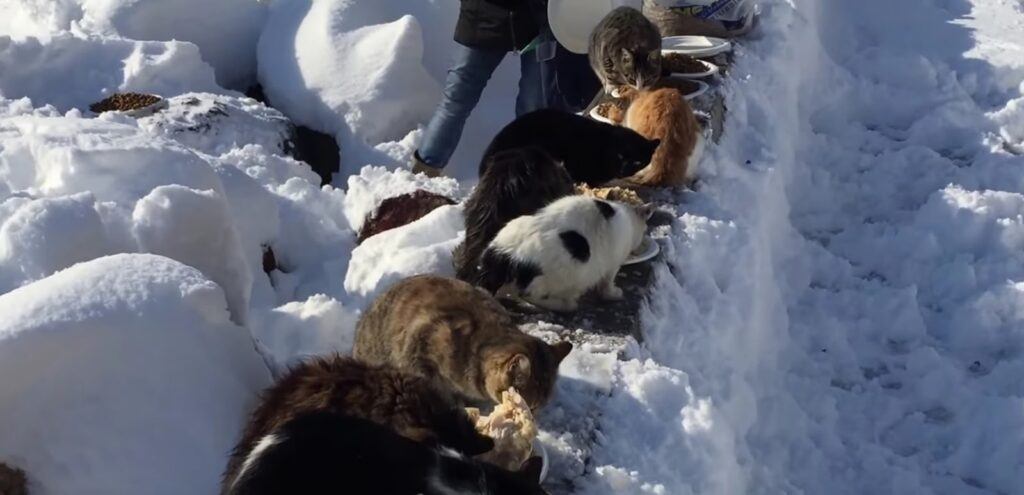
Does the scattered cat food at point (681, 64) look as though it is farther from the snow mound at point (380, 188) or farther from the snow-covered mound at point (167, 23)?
the snow-covered mound at point (167, 23)

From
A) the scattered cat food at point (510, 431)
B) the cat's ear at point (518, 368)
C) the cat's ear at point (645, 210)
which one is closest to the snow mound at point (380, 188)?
the cat's ear at point (645, 210)

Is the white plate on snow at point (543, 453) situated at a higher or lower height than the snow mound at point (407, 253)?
higher

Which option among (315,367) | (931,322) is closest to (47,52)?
(315,367)

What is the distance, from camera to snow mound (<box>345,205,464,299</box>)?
4.14 m

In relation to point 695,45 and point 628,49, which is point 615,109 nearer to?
point 628,49

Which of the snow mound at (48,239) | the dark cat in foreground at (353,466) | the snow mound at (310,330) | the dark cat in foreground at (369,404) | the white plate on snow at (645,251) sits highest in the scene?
the dark cat in foreground at (353,466)

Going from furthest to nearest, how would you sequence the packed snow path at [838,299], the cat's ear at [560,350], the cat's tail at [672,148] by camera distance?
the cat's tail at [672,148] < the packed snow path at [838,299] < the cat's ear at [560,350]

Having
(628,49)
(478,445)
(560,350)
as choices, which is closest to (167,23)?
(628,49)

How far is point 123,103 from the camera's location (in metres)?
6.94

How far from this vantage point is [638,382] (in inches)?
130

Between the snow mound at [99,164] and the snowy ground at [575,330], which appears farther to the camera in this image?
the snow mound at [99,164]

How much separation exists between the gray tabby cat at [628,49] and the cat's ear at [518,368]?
98.9 inches

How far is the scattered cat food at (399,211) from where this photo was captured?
5379mm

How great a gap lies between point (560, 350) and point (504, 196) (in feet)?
2.98
